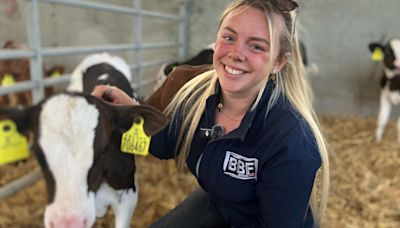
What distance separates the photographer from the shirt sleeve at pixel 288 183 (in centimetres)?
130

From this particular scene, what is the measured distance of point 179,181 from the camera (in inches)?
118

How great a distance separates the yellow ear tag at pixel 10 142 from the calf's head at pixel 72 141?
3 cm

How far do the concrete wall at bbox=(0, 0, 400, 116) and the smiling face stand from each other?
147 inches

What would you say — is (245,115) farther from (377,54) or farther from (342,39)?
(342,39)

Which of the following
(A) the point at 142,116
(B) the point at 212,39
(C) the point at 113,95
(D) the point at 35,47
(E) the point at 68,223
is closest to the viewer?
(E) the point at 68,223

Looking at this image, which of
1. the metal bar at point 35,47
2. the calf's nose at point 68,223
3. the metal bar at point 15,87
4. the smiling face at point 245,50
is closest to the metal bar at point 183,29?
the metal bar at point 35,47

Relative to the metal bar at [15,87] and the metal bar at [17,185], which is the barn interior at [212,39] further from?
the metal bar at [17,185]

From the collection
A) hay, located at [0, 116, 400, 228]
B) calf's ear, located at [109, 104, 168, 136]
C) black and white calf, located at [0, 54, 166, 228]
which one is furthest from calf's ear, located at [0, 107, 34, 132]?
hay, located at [0, 116, 400, 228]

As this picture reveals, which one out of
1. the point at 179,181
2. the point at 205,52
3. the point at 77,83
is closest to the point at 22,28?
the point at 77,83

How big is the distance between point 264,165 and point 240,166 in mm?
89

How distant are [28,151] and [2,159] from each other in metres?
0.10

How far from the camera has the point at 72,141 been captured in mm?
1396

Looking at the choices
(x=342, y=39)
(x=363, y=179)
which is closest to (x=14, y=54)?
(x=363, y=179)

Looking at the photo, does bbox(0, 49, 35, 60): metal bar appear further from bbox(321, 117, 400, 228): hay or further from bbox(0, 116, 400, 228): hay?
bbox(321, 117, 400, 228): hay
